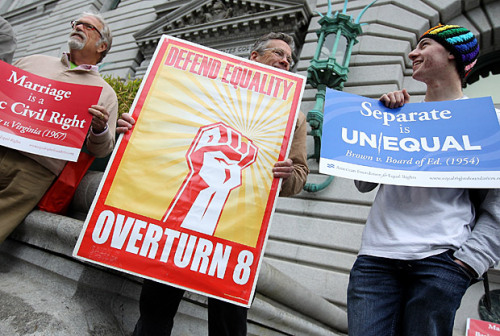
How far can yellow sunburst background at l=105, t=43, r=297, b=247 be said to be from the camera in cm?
175

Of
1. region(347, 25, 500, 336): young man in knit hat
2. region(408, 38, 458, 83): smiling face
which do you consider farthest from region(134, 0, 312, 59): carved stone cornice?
region(347, 25, 500, 336): young man in knit hat

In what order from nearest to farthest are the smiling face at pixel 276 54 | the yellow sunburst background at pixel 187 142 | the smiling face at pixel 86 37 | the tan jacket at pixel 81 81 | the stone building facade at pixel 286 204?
the yellow sunburst background at pixel 187 142 → the stone building facade at pixel 286 204 → the tan jacket at pixel 81 81 → the smiling face at pixel 276 54 → the smiling face at pixel 86 37

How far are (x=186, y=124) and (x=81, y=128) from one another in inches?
30.4

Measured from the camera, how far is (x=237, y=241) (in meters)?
1.73

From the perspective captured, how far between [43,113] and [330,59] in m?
5.06

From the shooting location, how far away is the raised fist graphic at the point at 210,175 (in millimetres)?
1727

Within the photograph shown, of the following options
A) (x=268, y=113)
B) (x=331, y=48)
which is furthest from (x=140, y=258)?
(x=331, y=48)

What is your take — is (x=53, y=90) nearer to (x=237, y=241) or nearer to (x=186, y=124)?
(x=186, y=124)

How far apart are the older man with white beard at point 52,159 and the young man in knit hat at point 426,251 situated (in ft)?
5.68

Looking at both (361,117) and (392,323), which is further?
(361,117)

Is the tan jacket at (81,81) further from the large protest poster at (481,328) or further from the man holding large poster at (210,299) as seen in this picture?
the large protest poster at (481,328)

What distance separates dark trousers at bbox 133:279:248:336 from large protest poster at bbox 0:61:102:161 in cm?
104

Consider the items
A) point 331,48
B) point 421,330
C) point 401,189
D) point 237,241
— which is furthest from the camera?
point 331,48

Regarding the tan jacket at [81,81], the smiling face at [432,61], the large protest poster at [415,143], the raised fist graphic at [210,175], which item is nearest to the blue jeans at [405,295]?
the large protest poster at [415,143]
